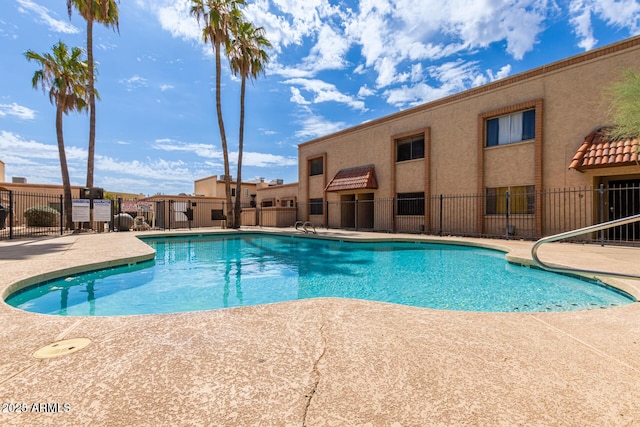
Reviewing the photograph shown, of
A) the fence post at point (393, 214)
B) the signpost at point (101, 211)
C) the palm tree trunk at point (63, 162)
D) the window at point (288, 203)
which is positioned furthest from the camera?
the window at point (288, 203)

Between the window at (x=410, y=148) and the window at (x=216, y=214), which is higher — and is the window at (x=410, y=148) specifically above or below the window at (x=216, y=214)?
above

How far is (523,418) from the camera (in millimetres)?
1669

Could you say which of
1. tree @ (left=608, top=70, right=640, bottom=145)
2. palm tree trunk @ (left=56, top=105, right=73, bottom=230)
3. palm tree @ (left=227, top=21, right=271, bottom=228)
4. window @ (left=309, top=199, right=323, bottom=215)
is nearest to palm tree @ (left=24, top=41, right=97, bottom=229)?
palm tree trunk @ (left=56, top=105, right=73, bottom=230)

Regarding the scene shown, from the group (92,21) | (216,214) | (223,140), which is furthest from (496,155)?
(216,214)

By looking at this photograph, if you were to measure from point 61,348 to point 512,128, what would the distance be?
16269 millimetres

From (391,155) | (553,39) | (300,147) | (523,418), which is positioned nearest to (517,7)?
(553,39)

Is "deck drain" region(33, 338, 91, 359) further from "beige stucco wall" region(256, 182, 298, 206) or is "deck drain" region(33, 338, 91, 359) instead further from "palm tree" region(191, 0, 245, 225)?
"beige stucco wall" region(256, 182, 298, 206)

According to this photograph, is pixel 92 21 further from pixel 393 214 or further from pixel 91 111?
pixel 393 214

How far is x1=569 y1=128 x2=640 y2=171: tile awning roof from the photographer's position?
32.3 ft

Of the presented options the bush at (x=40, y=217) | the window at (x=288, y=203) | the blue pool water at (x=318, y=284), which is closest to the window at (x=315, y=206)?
the window at (x=288, y=203)

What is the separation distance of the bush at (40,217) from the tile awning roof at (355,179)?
17.4 m

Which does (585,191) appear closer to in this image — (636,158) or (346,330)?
(636,158)

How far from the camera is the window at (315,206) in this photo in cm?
2352

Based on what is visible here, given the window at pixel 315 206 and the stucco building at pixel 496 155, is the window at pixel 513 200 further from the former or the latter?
the window at pixel 315 206
